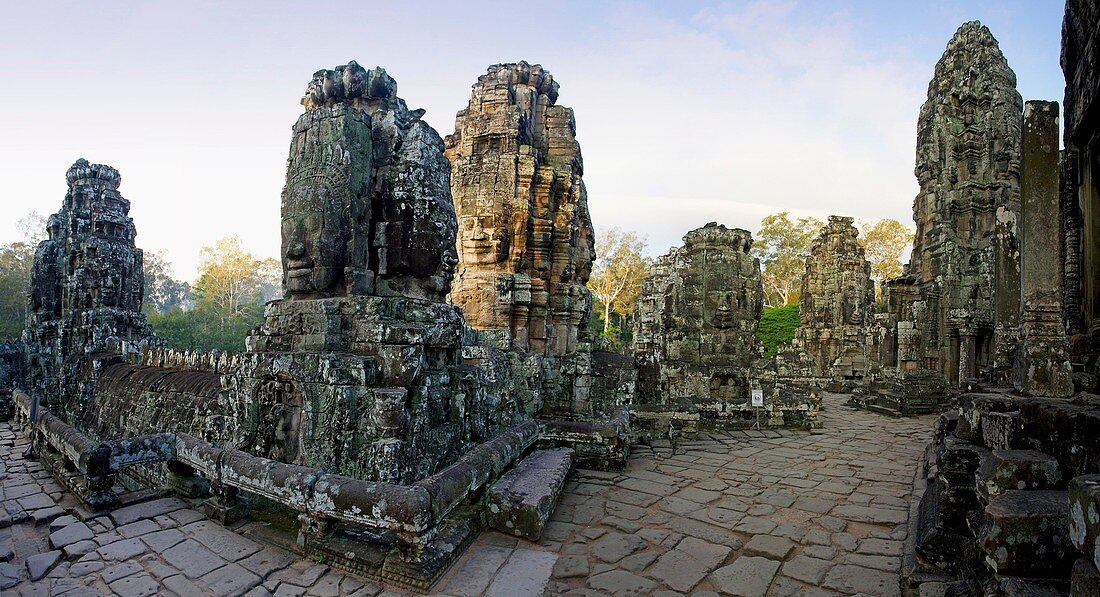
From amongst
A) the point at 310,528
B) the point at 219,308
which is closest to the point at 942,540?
the point at 310,528

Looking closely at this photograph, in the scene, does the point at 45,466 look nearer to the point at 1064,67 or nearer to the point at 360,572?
the point at 360,572

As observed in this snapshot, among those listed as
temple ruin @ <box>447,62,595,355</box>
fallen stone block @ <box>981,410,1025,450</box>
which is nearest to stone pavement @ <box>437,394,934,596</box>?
fallen stone block @ <box>981,410,1025,450</box>

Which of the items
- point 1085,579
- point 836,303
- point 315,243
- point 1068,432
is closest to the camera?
point 1085,579

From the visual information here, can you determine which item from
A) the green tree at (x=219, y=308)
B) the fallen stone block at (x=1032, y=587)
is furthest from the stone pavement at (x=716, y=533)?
the green tree at (x=219, y=308)

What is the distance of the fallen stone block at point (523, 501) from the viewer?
3.71 m

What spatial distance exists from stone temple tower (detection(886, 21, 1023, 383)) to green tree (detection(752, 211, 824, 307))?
23.8m

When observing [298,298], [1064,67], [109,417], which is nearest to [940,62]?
[1064,67]

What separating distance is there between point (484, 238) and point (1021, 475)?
296 inches

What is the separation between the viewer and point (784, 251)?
40.4 metres

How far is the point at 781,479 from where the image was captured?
5.79m

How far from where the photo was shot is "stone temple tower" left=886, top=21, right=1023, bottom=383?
1478cm

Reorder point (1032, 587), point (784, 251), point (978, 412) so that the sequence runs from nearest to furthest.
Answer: point (1032, 587)
point (978, 412)
point (784, 251)

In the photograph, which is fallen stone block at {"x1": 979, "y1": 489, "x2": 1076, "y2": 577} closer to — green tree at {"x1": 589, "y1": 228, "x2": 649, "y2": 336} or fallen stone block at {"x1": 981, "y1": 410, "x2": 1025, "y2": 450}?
fallen stone block at {"x1": 981, "y1": 410, "x2": 1025, "y2": 450}

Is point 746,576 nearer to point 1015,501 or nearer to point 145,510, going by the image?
point 1015,501
